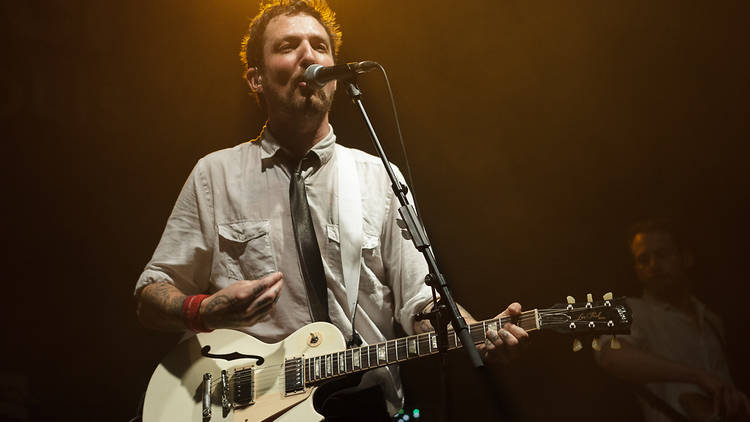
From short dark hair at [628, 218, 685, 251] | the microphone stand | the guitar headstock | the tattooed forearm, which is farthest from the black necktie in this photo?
short dark hair at [628, 218, 685, 251]

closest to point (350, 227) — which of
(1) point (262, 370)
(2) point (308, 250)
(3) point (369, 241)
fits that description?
(3) point (369, 241)

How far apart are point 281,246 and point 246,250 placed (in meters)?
0.14

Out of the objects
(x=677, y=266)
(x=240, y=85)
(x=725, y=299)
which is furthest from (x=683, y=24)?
(x=240, y=85)

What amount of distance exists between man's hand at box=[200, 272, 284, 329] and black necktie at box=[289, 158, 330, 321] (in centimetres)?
24

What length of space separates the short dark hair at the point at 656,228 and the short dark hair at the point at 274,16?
5.62ft

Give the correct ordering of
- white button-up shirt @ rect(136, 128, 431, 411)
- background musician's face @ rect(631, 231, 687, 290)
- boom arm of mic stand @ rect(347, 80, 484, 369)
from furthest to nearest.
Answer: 1. background musician's face @ rect(631, 231, 687, 290)
2. white button-up shirt @ rect(136, 128, 431, 411)
3. boom arm of mic stand @ rect(347, 80, 484, 369)

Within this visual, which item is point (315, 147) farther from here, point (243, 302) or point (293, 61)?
point (243, 302)

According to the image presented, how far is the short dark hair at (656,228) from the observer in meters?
2.58

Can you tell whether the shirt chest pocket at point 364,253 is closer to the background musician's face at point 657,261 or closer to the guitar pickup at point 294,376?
the guitar pickup at point 294,376

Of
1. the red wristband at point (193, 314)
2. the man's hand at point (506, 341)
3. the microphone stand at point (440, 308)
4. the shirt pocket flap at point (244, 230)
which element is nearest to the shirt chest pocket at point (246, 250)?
the shirt pocket flap at point (244, 230)

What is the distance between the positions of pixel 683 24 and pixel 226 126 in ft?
7.59

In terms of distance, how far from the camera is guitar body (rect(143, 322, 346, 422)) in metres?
1.78

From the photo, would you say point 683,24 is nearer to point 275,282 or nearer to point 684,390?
point 684,390

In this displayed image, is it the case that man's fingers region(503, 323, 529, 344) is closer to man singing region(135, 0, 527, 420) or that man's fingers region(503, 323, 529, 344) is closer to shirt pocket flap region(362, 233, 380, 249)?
man singing region(135, 0, 527, 420)
